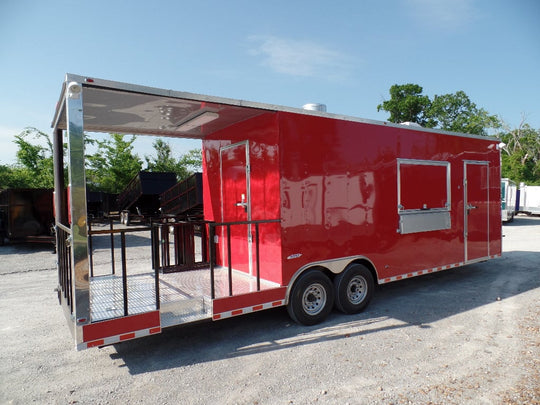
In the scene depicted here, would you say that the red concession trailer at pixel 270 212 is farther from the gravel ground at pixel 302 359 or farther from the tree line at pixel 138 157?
the tree line at pixel 138 157

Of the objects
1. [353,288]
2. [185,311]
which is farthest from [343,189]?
[185,311]

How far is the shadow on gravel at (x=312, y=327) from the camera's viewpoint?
4352mm

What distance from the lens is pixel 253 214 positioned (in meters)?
5.50

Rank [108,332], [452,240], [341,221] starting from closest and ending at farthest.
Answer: [108,332] → [341,221] → [452,240]

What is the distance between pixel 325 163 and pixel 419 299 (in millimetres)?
3137

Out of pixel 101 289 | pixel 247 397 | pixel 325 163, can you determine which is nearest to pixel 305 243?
pixel 325 163

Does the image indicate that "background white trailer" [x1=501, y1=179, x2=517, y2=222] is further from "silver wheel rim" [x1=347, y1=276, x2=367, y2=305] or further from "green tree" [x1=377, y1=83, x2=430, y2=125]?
"silver wheel rim" [x1=347, y1=276, x2=367, y2=305]

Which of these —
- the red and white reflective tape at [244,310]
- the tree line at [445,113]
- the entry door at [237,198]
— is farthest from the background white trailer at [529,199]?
the red and white reflective tape at [244,310]

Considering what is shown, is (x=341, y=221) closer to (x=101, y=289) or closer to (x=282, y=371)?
(x=282, y=371)

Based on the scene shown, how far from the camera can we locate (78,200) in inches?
139

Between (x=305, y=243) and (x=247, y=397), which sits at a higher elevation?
(x=305, y=243)

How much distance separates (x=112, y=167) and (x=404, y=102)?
2355cm

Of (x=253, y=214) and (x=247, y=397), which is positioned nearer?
(x=247, y=397)

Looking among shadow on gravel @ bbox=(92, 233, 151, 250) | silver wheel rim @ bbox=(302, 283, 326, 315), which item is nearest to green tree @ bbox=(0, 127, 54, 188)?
shadow on gravel @ bbox=(92, 233, 151, 250)
